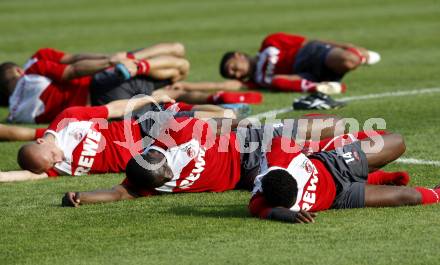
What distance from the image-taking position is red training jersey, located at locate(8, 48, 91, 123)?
12508 millimetres

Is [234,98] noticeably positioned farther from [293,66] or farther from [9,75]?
[9,75]

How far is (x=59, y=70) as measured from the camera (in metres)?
12.5

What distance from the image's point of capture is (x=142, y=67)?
40.7ft

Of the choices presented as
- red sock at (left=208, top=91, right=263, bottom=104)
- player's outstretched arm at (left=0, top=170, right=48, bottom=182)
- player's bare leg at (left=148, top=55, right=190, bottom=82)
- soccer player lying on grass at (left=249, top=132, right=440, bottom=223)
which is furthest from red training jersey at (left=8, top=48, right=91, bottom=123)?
soccer player lying on grass at (left=249, top=132, right=440, bottom=223)

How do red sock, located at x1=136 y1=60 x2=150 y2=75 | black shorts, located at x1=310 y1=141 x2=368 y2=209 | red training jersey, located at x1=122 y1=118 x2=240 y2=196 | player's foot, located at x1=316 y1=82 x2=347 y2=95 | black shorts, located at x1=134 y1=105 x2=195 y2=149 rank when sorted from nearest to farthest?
black shorts, located at x1=310 y1=141 x2=368 y2=209, red training jersey, located at x1=122 y1=118 x2=240 y2=196, black shorts, located at x1=134 y1=105 x2=195 y2=149, red sock, located at x1=136 y1=60 x2=150 y2=75, player's foot, located at x1=316 y1=82 x2=347 y2=95

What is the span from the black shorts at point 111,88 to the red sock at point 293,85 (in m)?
2.14

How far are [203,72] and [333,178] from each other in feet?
27.6

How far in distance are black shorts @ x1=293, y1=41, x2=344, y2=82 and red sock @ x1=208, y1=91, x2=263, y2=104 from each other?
1095 mm

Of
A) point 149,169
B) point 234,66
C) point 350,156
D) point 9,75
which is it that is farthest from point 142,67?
point 350,156

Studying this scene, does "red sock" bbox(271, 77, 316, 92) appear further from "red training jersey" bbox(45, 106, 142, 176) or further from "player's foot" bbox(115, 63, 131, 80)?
"red training jersey" bbox(45, 106, 142, 176)

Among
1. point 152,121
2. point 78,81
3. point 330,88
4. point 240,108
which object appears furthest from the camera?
point 330,88

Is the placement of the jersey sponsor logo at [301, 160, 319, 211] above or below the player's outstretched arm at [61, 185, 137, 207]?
above

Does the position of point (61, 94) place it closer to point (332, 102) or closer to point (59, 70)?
point (59, 70)

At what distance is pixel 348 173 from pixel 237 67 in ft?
21.4
